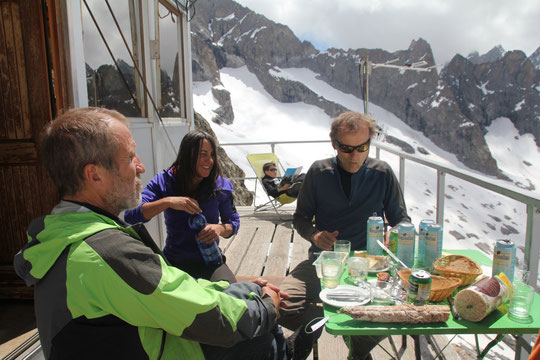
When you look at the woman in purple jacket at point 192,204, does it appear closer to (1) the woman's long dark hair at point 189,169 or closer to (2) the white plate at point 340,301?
(1) the woman's long dark hair at point 189,169

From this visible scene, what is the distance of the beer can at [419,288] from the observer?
1297mm

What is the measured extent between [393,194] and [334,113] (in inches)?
2810

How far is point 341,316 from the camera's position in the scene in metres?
1.30

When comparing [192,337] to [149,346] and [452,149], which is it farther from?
[452,149]

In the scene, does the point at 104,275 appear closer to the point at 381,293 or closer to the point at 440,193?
the point at 381,293

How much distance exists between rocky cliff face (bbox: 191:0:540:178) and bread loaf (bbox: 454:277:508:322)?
7308 centimetres

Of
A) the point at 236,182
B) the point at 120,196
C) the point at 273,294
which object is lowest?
the point at 236,182

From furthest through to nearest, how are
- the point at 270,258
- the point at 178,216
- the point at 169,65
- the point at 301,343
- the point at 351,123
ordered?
the point at 169,65 → the point at 270,258 → the point at 178,216 → the point at 351,123 → the point at 301,343

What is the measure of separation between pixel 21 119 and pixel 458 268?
8.83 ft

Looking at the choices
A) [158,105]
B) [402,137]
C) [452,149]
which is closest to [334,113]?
[402,137]

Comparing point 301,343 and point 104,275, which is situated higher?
point 104,275

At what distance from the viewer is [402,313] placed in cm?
123

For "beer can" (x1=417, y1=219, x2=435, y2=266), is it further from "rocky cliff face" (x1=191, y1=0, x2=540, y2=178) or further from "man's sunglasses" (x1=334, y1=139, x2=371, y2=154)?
"rocky cliff face" (x1=191, y1=0, x2=540, y2=178)

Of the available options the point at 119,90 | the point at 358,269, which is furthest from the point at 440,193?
the point at 119,90
